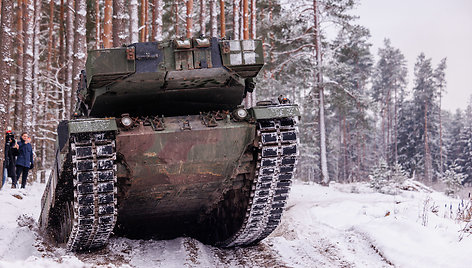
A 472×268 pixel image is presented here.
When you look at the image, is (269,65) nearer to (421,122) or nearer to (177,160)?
(177,160)

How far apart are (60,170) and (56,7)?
22.6 m

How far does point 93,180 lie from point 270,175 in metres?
2.27

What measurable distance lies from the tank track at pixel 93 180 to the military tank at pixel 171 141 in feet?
0.04

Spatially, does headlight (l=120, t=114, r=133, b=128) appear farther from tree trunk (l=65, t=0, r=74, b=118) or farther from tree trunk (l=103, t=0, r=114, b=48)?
tree trunk (l=65, t=0, r=74, b=118)

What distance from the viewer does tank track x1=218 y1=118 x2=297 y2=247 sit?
6273 mm

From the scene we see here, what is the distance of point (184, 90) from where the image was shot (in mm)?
6711

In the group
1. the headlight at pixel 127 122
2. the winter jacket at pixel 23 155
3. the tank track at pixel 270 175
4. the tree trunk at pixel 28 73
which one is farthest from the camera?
the tree trunk at pixel 28 73

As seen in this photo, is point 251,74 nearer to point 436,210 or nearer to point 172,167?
point 172,167

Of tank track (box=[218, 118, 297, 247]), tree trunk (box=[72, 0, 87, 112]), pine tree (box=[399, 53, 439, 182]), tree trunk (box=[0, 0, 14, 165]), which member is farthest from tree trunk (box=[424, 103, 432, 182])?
tank track (box=[218, 118, 297, 247])

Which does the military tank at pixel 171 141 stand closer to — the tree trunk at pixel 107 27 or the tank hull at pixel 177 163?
the tank hull at pixel 177 163

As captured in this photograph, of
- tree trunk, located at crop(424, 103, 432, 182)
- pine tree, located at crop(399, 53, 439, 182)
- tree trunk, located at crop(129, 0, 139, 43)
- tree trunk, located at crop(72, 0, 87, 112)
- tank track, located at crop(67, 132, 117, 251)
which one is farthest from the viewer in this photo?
pine tree, located at crop(399, 53, 439, 182)

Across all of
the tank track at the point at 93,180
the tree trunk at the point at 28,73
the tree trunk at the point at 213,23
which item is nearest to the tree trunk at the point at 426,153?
the tree trunk at the point at 213,23

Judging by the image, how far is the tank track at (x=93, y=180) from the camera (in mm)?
5641

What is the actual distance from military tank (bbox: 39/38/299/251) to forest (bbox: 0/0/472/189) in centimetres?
219
